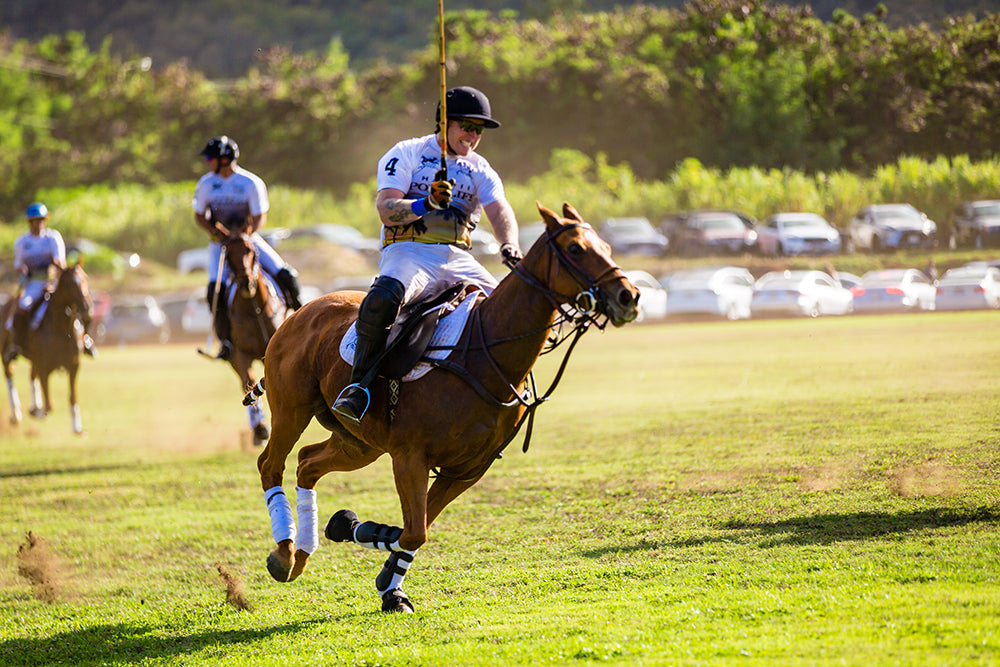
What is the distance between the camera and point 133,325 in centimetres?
4431

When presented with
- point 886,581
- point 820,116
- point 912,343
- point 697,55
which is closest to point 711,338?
point 697,55

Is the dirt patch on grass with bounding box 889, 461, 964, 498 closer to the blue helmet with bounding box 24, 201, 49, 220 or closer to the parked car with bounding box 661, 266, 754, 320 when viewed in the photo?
the parked car with bounding box 661, 266, 754, 320

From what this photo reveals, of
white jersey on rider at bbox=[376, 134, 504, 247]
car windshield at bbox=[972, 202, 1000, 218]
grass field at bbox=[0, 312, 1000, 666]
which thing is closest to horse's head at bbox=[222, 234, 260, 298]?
grass field at bbox=[0, 312, 1000, 666]

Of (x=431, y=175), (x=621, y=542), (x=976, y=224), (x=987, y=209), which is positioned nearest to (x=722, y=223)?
(x=976, y=224)

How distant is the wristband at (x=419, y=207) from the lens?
7.62 meters

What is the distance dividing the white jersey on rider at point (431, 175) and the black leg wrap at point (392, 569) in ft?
7.03

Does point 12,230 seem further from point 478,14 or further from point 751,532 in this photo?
point 751,532

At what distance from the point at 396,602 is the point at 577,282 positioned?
2.49 meters

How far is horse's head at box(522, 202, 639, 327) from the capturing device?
21.7 ft

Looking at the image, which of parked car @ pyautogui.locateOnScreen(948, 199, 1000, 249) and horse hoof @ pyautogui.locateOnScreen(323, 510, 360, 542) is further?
parked car @ pyautogui.locateOnScreen(948, 199, 1000, 249)

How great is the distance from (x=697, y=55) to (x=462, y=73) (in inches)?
654

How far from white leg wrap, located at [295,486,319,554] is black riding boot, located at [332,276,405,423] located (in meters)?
1.18

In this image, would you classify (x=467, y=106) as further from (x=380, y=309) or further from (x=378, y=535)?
(x=378, y=535)

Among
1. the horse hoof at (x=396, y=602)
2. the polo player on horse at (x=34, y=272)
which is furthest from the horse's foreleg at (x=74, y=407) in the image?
the horse hoof at (x=396, y=602)
